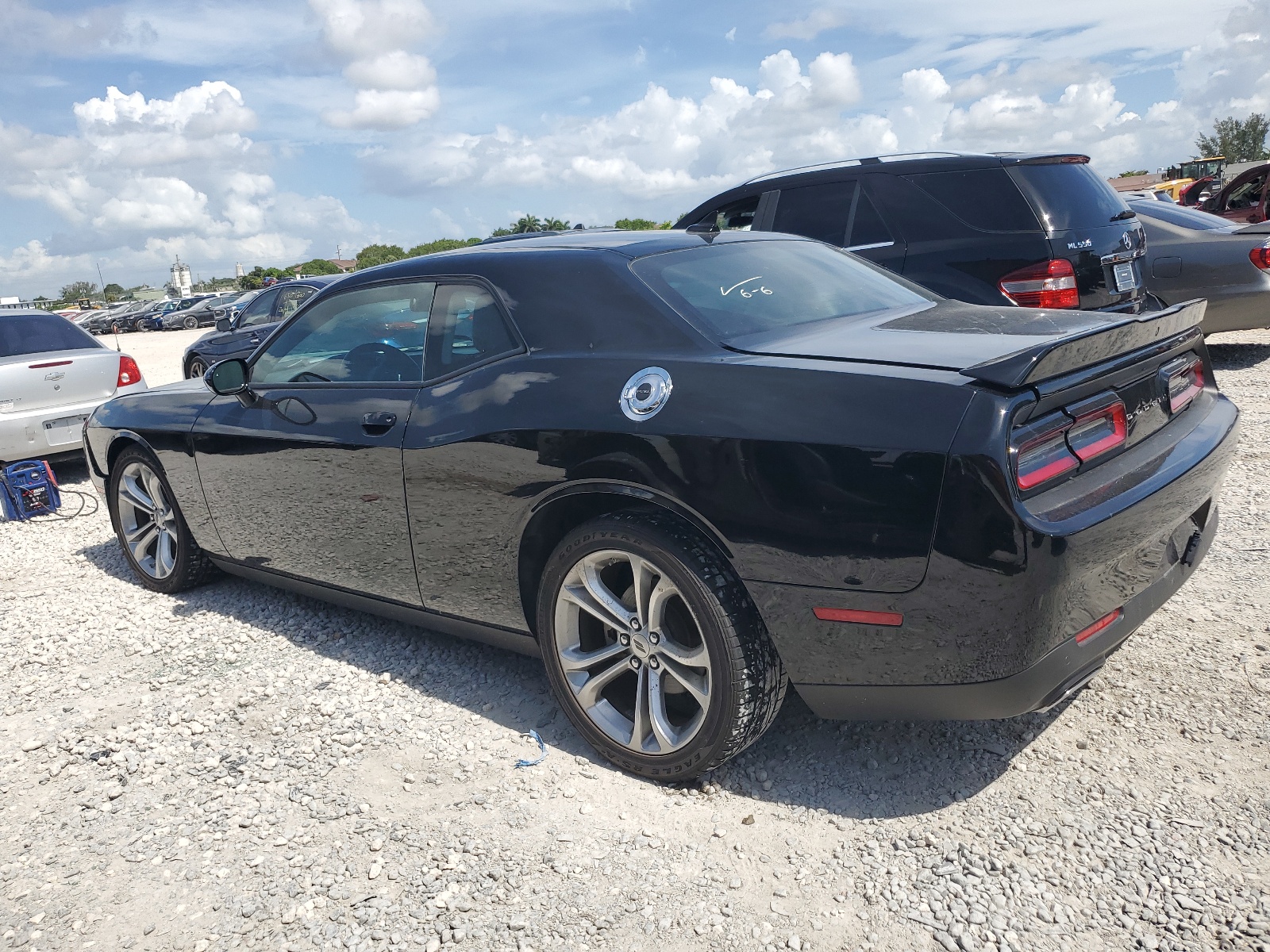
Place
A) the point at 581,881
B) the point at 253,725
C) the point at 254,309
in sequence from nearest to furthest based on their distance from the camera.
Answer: the point at 581,881 → the point at 253,725 → the point at 254,309

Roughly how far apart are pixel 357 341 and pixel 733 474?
1.90 metres

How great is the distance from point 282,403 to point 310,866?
196cm

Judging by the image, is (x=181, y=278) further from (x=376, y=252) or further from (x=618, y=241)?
(x=618, y=241)

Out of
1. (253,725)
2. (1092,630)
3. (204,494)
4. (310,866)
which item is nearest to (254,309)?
(204,494)

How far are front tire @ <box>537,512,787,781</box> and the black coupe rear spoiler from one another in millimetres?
855

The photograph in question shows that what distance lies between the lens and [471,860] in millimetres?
2602

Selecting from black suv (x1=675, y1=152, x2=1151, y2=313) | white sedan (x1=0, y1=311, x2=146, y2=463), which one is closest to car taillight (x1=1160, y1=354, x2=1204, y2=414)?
black suv (x1=675, y1=152, x2=1151, y2=313)

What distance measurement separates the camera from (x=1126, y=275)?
5.92 metres

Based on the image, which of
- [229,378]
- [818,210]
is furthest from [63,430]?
[818,210]

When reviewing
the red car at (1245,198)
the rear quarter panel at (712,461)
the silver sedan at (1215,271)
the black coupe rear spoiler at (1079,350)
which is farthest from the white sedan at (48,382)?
the red car at (1245,198)

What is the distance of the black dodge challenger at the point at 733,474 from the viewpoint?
2295 mm

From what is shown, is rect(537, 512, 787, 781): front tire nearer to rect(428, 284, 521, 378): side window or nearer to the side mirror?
rect(428, 284, 521, 378): side window

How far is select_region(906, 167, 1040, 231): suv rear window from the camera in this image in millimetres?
5707

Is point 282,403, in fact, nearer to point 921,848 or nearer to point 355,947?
point 355,947
